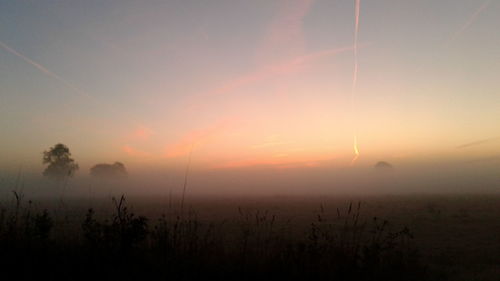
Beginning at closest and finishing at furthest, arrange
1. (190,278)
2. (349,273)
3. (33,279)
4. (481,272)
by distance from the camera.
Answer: (33,279) → (190,278) → (349,273) → (481,272)

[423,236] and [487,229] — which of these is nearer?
[423,236]

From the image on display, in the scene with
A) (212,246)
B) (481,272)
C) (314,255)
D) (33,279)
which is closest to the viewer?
(33,279)

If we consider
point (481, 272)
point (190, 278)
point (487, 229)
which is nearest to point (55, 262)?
point (190, 278)

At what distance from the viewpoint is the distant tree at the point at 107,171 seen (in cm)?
11750

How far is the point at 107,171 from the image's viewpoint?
119 metres

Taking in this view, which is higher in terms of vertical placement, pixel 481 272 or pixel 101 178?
pixel 101 178

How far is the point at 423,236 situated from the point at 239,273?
1270 cm

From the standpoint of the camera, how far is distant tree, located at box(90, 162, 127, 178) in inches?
4626

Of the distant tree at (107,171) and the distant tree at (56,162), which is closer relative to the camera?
the distant tree at (56,162)

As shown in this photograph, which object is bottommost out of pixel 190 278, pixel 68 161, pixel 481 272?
pixel 481 272

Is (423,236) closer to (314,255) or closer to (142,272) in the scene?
(314,255)

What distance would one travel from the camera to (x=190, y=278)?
4.35 meters

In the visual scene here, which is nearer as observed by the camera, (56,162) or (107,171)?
(56,162)

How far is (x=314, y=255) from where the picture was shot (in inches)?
197
